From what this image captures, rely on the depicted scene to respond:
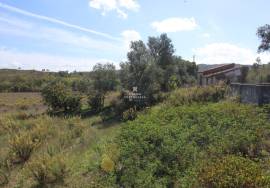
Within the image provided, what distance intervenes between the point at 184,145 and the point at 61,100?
24.2 metres

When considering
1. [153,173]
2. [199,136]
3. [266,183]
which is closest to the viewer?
[266,183]

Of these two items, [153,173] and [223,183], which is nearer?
[223,183]

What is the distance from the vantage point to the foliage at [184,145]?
32.1 ft

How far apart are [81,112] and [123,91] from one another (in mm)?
4319

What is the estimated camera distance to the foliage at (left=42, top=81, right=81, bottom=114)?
112 ft

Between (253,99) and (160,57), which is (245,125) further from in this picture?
(160,57)

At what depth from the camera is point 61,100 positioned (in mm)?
34062

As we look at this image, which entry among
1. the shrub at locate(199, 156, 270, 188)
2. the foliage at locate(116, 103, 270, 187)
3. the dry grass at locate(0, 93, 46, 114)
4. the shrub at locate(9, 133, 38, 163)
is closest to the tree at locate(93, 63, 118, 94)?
the dry grass at locate(0, 93, 46, 114)

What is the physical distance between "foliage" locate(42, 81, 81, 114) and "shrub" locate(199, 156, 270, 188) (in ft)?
88.6

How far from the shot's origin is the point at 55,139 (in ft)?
58.4

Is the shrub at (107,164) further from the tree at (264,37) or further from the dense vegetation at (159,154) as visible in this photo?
the tree at (264,37)

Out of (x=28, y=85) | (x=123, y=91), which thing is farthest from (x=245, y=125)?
(x=28, y=85)

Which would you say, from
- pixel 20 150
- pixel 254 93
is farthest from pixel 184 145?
pixel 254 93

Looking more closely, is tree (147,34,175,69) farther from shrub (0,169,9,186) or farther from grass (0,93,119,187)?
shrub (0,169,9,186)
